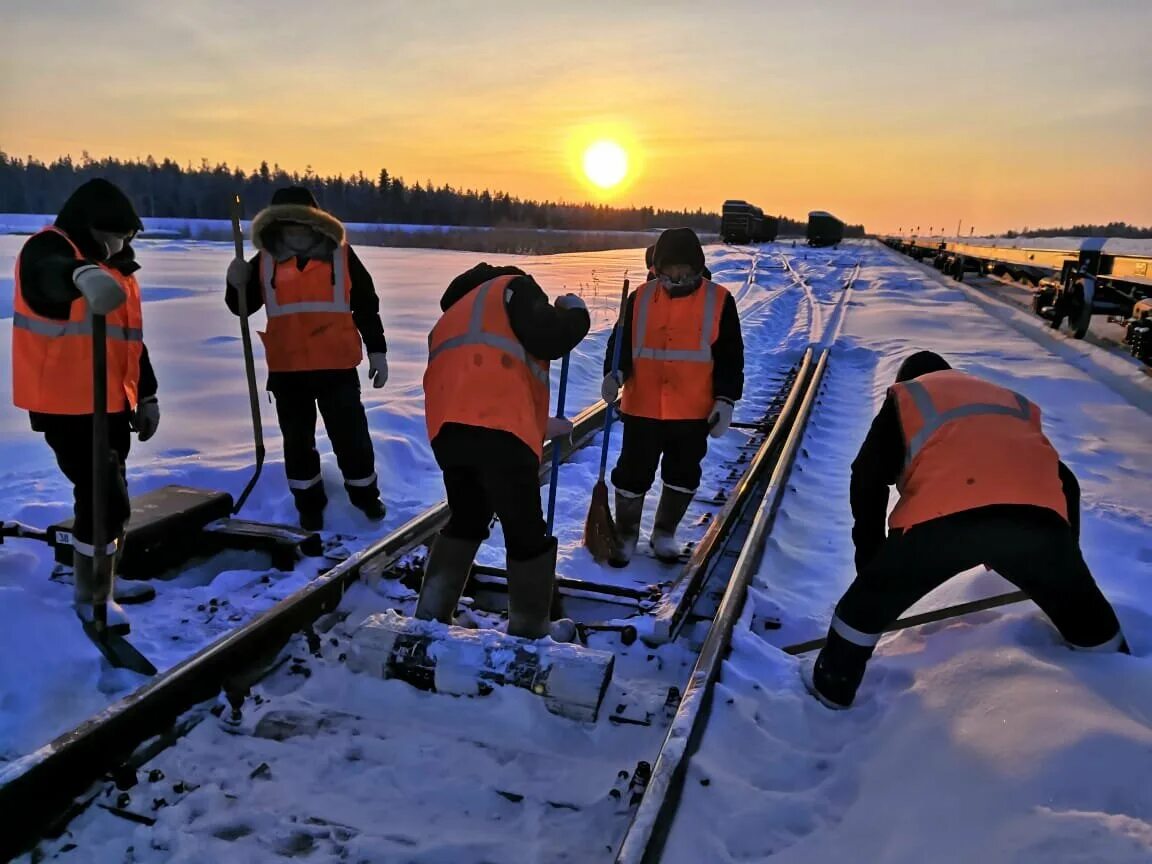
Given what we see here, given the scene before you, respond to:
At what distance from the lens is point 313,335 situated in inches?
205

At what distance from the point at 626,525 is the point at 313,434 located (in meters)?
2.15

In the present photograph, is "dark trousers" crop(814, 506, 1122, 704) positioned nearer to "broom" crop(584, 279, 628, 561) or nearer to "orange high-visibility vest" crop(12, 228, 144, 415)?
"broom" crop(584, 279, 628, 561)

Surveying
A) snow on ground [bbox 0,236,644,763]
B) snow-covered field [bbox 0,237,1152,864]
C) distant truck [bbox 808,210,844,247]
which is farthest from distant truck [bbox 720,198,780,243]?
snow-covered field [bbox 0,237,1152,864]

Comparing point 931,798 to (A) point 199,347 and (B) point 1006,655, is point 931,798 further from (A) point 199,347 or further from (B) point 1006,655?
(A) point 199,347

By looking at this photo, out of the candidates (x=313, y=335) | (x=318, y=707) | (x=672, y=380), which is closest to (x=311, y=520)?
(x=313, y=335)

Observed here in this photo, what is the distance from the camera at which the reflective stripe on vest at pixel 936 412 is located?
3.13 metres

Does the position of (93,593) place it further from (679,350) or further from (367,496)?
(679,350)

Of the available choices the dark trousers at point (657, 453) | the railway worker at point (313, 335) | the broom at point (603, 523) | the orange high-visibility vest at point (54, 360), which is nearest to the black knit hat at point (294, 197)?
the railway worker at point (313, 335)

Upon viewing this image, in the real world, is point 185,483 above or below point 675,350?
below

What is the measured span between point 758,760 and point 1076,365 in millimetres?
12654

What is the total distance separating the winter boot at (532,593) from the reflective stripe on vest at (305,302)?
2505 mm

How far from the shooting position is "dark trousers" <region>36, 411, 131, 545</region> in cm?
383

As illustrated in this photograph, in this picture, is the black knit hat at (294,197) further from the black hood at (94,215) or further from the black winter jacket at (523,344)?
the black winter jacket at (523,344)

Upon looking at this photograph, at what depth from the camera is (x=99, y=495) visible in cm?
355
